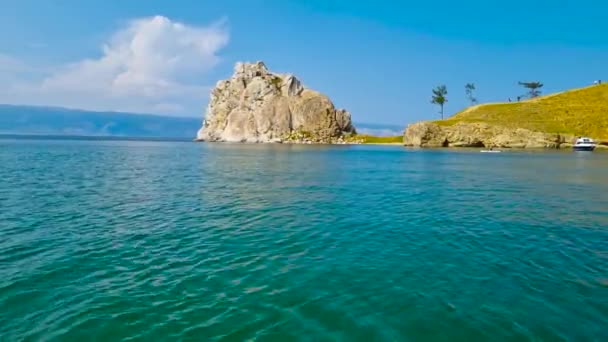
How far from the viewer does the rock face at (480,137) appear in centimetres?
17000

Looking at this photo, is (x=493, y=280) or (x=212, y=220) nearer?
(x=493, y=280)

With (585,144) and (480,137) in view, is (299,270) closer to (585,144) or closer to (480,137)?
(585,144)

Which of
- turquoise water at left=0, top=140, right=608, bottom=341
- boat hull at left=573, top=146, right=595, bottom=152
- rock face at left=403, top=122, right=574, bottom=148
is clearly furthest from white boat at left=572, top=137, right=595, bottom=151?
turquoise water at left=0, top=140, right=608, bottom=341

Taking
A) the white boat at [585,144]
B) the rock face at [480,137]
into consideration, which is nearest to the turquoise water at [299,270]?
the white boat at [585,144]

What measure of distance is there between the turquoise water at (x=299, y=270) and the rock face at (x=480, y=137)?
15449 centimetres

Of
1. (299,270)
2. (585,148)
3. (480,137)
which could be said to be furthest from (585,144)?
(299,270)

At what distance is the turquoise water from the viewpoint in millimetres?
12141

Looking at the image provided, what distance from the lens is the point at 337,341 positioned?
1121 centimetres

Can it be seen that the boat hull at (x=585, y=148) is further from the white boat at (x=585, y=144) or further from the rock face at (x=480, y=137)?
the rock face at (x=480, y=137)

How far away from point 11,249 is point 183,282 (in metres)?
10.7

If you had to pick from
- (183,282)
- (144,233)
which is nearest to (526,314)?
(183,282)

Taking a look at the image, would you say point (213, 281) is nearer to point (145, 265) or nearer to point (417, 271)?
point (145, 265)

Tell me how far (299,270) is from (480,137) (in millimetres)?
183997

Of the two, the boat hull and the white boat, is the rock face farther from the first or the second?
the white boat
